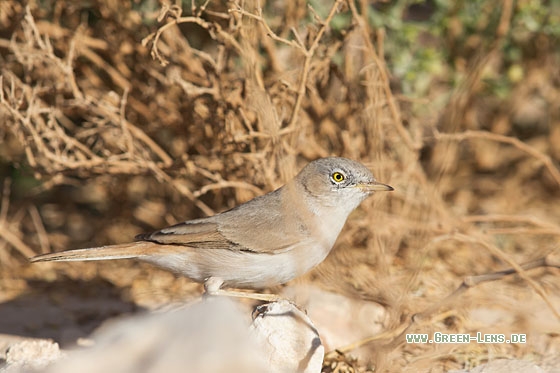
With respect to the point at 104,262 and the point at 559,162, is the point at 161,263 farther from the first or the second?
the point at 559,162

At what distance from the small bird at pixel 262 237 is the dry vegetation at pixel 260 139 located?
1.04ft

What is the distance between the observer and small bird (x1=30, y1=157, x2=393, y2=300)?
440cm

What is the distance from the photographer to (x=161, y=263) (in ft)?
15.3

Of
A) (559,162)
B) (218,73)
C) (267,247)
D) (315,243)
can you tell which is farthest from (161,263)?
(559,162)

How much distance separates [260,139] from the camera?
5.23 m

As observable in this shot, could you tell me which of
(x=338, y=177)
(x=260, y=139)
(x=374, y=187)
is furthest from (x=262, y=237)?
(x=260, y=139)

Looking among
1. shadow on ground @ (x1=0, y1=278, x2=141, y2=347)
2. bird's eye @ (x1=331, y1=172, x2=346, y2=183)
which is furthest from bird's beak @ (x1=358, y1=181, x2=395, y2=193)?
shadow on ground @ (x1=0, y1=278, x2=141, y2=347)

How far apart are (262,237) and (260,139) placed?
0.97 meters

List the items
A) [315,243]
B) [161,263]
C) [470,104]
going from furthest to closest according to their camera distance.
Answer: [470,104] → [161,263] → [315,243]

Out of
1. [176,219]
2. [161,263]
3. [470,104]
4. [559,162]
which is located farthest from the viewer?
[559,162]

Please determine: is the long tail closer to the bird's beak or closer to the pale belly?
the pale belly

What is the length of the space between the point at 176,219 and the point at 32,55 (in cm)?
188

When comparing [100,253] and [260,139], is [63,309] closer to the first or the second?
[100,253]

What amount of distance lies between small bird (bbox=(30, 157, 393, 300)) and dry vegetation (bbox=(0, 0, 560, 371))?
1.04 ft
